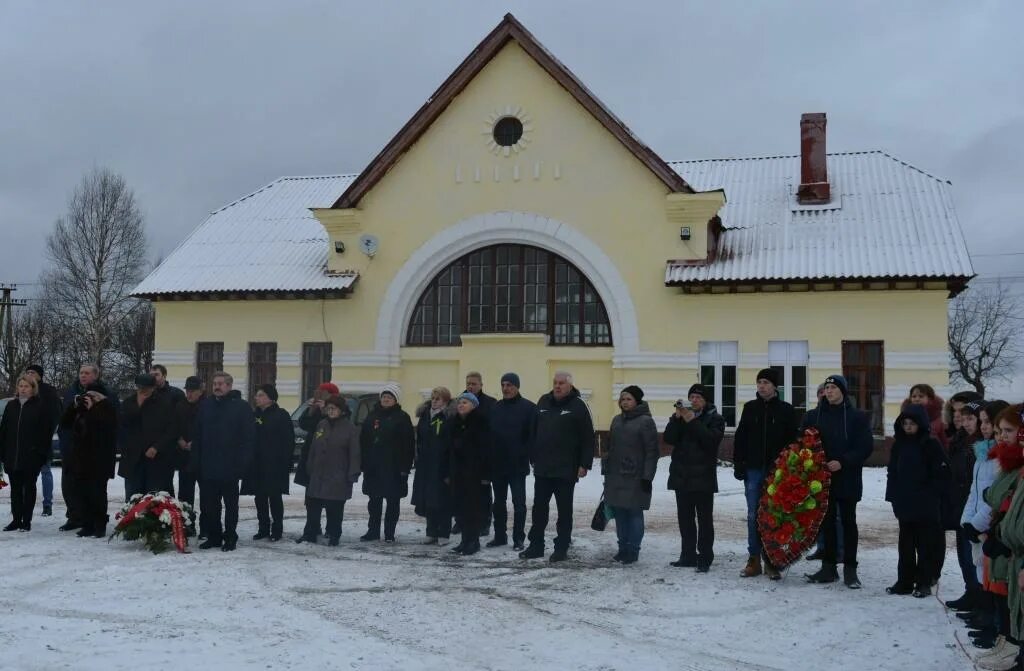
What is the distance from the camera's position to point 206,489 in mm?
10641

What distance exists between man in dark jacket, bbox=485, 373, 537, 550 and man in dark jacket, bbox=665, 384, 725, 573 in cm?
170

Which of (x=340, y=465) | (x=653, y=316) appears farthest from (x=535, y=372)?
(x=340, y=465)

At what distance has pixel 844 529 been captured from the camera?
366 inches

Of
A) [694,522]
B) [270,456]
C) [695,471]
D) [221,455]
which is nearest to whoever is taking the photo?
[695,471]

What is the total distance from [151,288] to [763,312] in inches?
600

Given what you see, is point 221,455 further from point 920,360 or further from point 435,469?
point 920,360

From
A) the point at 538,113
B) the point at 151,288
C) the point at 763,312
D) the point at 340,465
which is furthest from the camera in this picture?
Result: the point at 151,288

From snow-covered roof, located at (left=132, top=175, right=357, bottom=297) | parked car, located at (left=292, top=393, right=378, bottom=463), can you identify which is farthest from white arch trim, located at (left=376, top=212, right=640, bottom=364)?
parked car, located at (left=292, top=393, right=378, bottom=463)

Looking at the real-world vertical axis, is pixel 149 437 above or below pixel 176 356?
below

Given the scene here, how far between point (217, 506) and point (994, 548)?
7423mm

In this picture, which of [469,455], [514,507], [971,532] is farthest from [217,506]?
[971,532]

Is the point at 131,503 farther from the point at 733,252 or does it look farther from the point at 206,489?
the point at 733,252

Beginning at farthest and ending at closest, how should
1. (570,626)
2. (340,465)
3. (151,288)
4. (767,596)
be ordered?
(151,288) < (340,465) < (767,596) < (570,626)

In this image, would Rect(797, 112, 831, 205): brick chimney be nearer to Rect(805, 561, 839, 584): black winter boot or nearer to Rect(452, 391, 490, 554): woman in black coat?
Rect(452, 391, 490, 554): woman in black coat
